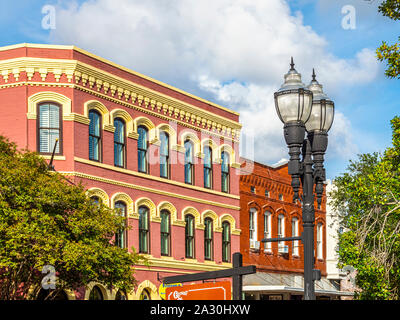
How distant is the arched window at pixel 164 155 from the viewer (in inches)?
1347

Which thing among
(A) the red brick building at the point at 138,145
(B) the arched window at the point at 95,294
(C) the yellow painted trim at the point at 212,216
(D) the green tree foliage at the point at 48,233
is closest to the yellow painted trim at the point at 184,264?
(A) the red brick building at the point at 138,145

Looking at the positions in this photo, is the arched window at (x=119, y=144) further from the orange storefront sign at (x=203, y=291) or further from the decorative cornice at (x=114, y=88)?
the orange storefront sign at (x=203, y=291)

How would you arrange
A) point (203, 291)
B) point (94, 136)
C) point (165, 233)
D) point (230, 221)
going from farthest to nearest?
point (230, 221) < point (165, 233) < point (94, 136) < point (203, 291)

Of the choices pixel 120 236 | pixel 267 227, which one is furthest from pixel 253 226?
pixel 120 236

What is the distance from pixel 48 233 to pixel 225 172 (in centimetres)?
1792

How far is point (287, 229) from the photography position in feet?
145

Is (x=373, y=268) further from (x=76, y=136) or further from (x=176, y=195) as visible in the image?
(x=176, y=195)

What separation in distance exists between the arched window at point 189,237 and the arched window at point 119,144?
5.62 meters

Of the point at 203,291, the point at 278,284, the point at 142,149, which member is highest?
the point at 142,149

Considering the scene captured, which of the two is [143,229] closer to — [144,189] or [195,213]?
[144,189]

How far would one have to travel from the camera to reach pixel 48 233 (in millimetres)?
22047

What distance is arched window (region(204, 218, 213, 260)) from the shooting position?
36.9m

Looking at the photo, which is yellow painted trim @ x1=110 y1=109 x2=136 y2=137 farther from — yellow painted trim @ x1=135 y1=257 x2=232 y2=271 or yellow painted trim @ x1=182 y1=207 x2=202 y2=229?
yellow painted trim @ x1=135 y1=257 x2=232 y2=271
